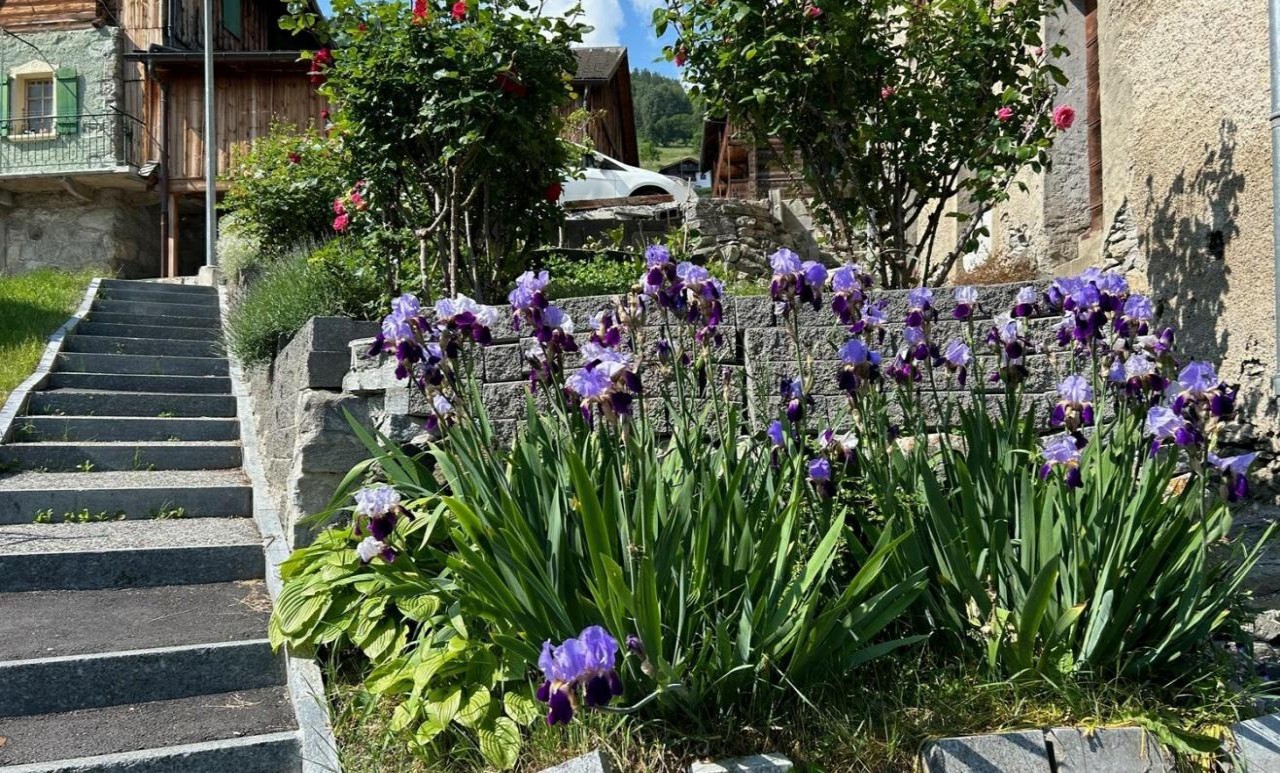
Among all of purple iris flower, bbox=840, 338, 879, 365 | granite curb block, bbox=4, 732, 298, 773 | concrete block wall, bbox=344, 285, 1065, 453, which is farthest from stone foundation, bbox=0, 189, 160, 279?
purple iris flower, bbox=840, 338, 879, 365

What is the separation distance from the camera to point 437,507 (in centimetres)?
308

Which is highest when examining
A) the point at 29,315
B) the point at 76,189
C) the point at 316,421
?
the point at 76,189

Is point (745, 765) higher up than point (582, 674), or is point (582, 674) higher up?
point (582, 674)

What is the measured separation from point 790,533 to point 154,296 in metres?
9.19

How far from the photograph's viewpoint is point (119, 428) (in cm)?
589

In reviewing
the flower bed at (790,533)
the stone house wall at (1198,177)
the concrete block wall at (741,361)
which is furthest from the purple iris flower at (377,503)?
the stone house wall at (1198,177)

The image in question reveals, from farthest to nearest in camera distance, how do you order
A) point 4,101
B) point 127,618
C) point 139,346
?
1. point 4,101
2. point 139,346
3. point 127,618

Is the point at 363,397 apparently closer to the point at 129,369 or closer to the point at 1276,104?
the point at 1276,104

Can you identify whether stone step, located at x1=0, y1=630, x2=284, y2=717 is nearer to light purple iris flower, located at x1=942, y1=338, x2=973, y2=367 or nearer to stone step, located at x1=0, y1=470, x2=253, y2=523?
stone step, located at x1=0, y1=470, x2=253, y2=523

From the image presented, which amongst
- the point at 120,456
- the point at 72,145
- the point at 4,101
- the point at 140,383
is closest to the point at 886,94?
the point at 120,456

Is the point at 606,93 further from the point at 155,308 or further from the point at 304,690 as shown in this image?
the point at 304,690

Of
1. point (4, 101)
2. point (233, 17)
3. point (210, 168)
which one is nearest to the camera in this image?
point (210, 168)

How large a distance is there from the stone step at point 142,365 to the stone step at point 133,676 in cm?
434

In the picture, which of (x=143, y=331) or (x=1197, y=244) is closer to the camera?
(x=1197, y=244)
